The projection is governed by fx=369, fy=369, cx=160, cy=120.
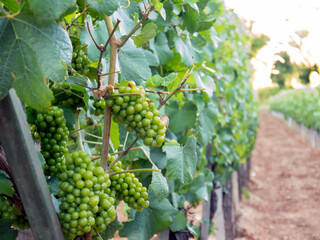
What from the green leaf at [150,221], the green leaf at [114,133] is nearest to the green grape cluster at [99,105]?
the green leaf at [114,133]

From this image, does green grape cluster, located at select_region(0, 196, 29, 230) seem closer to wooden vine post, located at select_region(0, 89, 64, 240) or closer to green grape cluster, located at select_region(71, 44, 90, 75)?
wooden vine post, located at select_region(0, 89, 64, 240)

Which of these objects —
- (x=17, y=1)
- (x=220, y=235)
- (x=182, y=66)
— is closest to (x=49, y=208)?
(x=17, y=1)

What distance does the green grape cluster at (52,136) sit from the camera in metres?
1.04

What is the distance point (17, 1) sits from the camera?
0.90 metres

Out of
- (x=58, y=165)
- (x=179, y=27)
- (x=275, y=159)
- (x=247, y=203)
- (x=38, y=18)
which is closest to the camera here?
(x=38, y=18)

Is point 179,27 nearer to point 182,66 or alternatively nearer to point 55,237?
point 182,66

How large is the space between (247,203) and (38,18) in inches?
274

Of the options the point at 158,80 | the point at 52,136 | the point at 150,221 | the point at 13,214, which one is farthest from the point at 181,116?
the point at 13,214

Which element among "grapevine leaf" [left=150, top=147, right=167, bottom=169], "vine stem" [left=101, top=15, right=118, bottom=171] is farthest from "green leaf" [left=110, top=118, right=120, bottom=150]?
"grapevine leaf" [left=150, top=147, right=167, bottom=169]

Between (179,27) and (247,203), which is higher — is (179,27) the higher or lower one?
the higher one

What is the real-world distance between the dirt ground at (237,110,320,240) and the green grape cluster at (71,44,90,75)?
15.4 ft

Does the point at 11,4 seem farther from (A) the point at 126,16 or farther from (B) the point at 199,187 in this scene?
(B) the point at 199,187

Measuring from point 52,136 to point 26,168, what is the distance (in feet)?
0.78

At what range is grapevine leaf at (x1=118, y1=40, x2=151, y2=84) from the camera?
1.21 m
